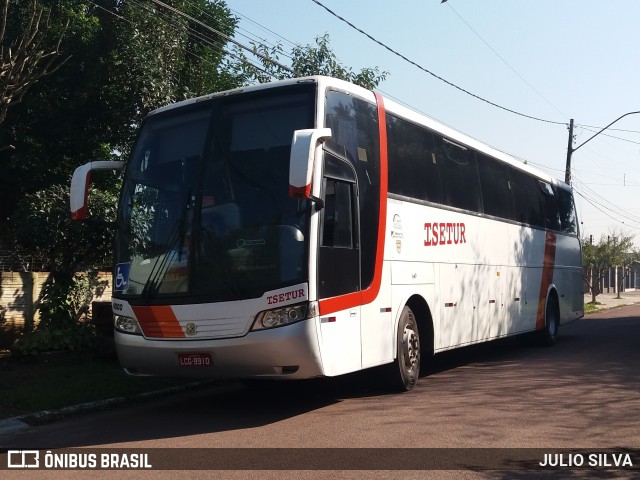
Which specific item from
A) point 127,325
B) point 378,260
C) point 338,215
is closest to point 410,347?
point 378,260

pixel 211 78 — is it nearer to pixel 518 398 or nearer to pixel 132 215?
pixel 132 215

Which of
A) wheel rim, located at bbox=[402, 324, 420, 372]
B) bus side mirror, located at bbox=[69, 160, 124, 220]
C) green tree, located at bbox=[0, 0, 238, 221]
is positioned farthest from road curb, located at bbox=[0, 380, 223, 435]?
green tree, located at bbox=[0, 0, 238, 221]

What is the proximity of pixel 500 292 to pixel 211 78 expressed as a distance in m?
7.80

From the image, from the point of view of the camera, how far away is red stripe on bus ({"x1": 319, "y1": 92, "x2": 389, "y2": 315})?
8602 mm

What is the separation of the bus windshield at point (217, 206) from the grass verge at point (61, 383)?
Answer: 1913 millimetres

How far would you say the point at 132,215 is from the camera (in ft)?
30.4

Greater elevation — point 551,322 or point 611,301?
point 551,322

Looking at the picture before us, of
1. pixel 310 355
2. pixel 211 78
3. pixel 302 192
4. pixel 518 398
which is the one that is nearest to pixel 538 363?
pixel 518 398

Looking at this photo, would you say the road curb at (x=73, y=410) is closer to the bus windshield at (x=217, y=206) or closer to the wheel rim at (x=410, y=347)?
the bus windshield at (x=217, y=206)

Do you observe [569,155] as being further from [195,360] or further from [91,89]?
[195,360]

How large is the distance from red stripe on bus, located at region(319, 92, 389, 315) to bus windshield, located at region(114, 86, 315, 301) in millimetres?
571

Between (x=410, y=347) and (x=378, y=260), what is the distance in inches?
63.6

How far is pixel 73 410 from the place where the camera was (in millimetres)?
9562

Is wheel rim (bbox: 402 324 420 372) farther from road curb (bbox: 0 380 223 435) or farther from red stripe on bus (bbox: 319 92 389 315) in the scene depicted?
road curb (bbox: 0 380 223 435)
